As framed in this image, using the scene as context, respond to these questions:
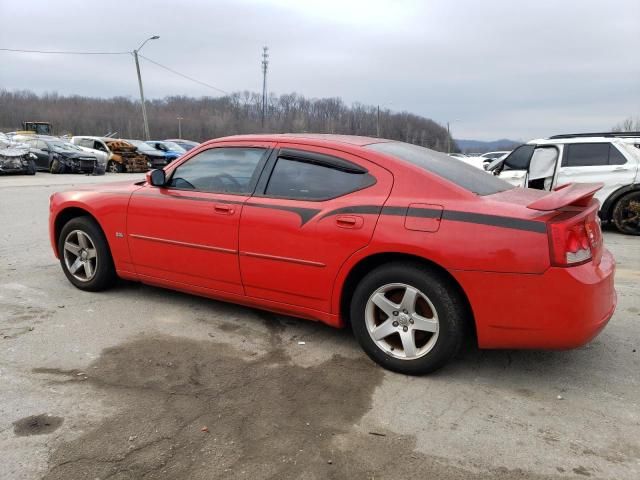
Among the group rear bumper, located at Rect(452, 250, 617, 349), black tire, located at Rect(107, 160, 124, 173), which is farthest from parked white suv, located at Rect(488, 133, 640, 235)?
black tire, located at Rect(107, 160, 124, 173)

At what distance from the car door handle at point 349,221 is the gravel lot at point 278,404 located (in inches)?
36.7

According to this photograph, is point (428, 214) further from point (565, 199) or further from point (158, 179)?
point (158, 179)

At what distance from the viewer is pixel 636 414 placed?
3.00 metres

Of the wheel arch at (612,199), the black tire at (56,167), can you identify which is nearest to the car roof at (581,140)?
the wheel arch at (612,199)

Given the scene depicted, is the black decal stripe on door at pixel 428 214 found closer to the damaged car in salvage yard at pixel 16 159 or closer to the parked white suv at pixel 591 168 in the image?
the parked white suv at pixel 591 168

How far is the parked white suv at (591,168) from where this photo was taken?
9.03 m

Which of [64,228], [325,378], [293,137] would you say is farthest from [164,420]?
[64,228]

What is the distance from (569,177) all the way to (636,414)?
23.7 feet

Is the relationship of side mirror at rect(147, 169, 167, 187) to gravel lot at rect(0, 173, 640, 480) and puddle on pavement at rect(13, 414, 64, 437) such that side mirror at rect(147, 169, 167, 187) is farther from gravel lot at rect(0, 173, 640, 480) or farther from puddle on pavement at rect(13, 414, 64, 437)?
puddle on pavement at rect(13, 414, 64, 437)

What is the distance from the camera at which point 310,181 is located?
12.6 feet

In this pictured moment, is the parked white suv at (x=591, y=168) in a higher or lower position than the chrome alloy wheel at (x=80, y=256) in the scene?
higher

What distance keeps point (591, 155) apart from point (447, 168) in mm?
6821

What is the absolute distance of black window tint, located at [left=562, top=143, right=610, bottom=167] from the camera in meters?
9.34

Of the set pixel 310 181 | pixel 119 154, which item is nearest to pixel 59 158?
pixel 119 154
